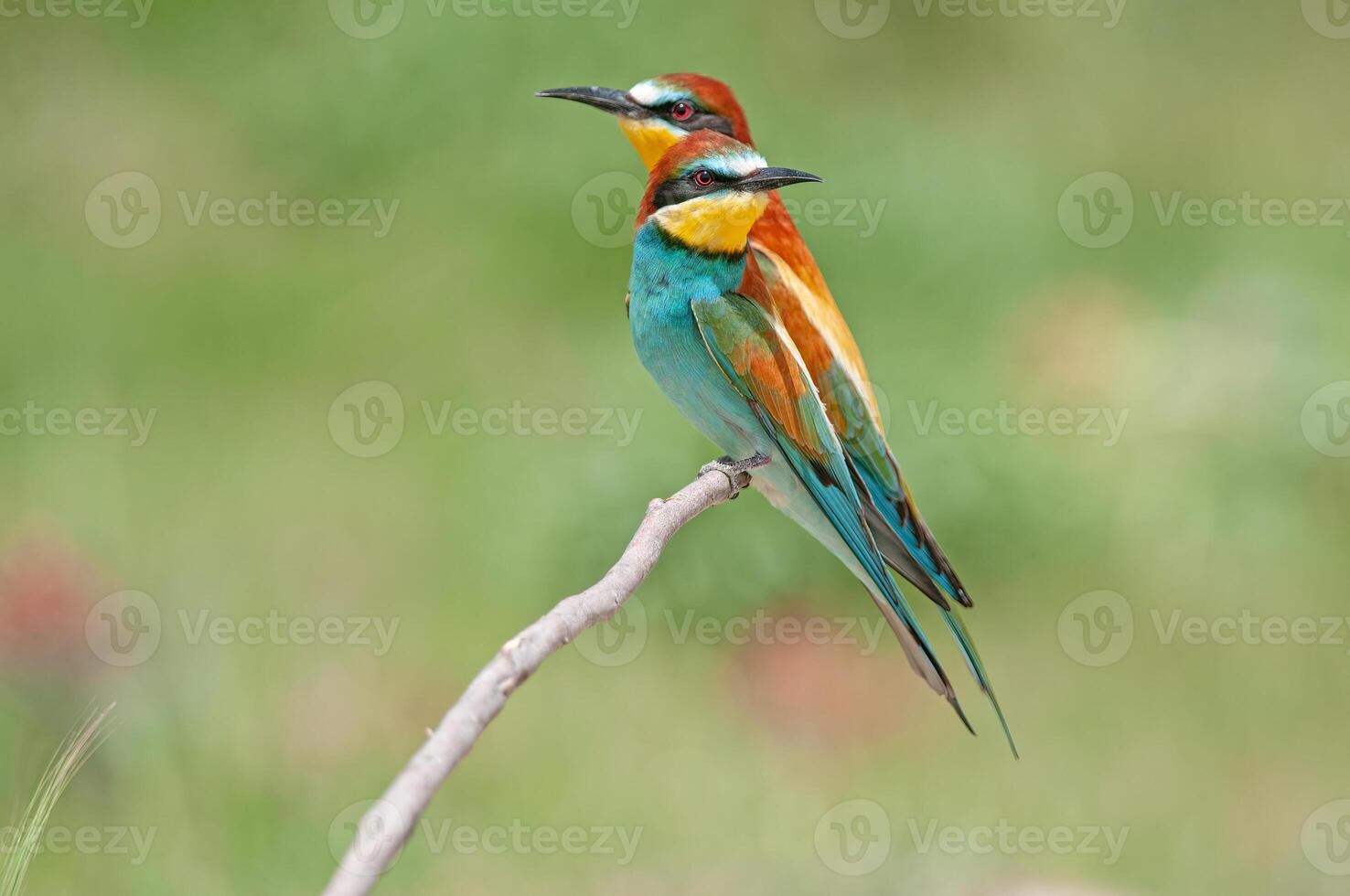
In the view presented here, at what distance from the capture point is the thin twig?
0.69 m

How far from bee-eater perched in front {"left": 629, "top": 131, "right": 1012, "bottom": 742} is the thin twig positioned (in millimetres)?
533

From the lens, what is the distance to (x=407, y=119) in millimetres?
A: 3945

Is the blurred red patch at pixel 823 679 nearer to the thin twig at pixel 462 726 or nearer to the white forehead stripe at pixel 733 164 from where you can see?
the white forehead stripe at pixel 733 164

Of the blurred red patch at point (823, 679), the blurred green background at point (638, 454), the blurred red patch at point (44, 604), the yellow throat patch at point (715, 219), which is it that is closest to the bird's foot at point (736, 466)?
the yellow throat patch at point (715, 219)

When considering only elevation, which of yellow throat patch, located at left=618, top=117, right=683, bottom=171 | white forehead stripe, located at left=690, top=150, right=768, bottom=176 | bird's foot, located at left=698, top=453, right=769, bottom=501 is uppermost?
yellow throat patch, located at left=618, top=117, right=683, bottom=171

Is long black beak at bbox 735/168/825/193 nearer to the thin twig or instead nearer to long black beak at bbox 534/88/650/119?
long black beak at bbox 534/88/650/119

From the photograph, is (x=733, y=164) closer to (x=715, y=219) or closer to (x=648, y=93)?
(x=715, y=219)

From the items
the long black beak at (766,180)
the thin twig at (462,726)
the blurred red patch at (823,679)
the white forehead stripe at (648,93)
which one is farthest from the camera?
the blurred red patch at (823,679)

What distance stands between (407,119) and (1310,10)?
3131 mm

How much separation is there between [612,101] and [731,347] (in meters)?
0.44

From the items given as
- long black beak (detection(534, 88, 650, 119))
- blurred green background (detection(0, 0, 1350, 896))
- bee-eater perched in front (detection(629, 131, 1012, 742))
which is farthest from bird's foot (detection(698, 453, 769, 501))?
blurred green background (detection(0, 0, 1350, 896))

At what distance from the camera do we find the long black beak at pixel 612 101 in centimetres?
178

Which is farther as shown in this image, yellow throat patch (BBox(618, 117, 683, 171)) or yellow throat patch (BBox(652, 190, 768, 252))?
yellow throat patch (BBox(618, 117, 683, 171))

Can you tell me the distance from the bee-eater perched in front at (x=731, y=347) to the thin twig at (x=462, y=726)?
21.0 inches
